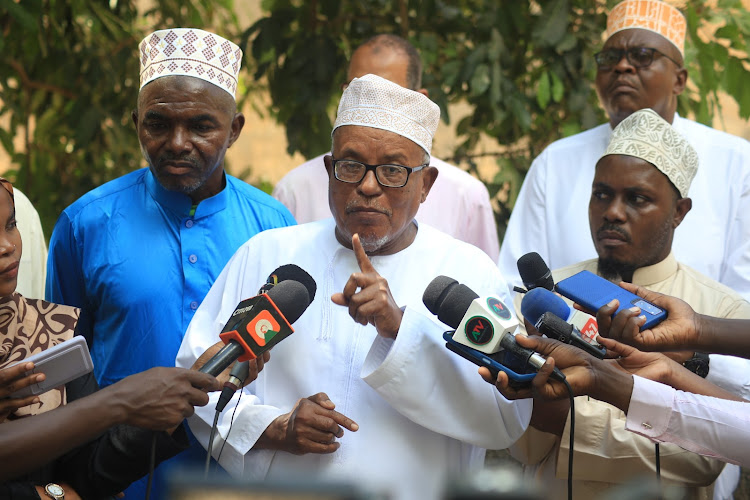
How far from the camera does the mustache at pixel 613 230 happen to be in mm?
3758

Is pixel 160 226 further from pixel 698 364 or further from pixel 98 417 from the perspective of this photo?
pixel 698 364

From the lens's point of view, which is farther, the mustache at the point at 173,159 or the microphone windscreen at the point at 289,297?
the mustache at the point at 173,159

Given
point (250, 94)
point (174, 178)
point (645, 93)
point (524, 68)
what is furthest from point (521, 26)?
point (174, 178)

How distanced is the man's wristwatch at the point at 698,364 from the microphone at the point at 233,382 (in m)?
1.79

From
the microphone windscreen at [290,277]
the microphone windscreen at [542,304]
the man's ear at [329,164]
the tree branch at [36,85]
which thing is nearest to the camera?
the microphone windscreen at [542,304]

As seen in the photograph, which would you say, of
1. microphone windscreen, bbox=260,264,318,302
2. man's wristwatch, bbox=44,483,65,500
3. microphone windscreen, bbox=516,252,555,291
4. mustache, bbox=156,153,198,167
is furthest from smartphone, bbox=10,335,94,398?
microphone windscreen, bbox=516,252,555,291

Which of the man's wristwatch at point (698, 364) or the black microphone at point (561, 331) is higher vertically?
the black microphone at point (561, 331)

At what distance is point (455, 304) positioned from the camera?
109 inches

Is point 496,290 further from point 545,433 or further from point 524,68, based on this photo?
point 524,68

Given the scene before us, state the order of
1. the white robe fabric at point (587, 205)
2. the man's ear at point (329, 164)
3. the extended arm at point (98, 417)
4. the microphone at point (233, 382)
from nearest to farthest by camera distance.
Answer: the microphone at point (233, 382)
the extended arm at point (98, 417)
the man's ear at point (329, 164)
the white robe fabric at point (587, 205)

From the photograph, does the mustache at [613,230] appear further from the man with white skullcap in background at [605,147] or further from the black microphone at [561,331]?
the black microphone at [561,331]

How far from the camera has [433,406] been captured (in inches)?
120

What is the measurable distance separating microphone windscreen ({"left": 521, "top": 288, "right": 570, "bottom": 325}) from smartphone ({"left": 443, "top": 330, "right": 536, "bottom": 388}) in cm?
18

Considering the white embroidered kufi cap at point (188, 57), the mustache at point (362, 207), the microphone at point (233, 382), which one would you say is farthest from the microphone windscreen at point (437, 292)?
the white embroidered kufi cap at point (188, 57)
